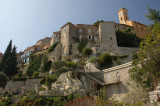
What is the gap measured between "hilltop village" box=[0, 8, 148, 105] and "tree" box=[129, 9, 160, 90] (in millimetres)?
2664

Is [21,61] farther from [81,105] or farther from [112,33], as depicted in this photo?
[81,105]

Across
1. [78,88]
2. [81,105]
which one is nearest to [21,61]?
[78,88]

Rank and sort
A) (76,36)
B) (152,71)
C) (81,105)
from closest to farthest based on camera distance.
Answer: (81,105), (152,71), (76,36)

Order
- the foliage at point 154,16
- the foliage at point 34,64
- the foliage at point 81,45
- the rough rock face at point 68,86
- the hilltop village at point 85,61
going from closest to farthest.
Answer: the rough rock face at point 68,86 → the hilltop village at point 85,61 → the foliage at point 154,16 → the foliage at point 81,45 → the foliage at point 34,64

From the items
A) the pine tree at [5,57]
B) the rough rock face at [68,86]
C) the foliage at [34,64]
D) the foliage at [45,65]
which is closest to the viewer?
the rough rock face at [68,86]

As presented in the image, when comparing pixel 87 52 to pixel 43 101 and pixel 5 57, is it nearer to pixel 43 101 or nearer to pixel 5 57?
pixel 43 101

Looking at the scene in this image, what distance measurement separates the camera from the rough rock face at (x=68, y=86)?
73.2 ft

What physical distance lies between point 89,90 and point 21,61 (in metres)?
40.6

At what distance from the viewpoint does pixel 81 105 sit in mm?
13602

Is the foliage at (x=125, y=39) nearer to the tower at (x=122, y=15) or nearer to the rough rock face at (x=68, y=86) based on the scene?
the rough rock face at (x=68, y=86)

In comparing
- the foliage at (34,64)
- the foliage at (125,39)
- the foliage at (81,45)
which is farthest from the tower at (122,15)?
the foliage at (34,64)

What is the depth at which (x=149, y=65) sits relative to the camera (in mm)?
16609

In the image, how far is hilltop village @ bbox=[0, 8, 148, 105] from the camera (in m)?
23.0

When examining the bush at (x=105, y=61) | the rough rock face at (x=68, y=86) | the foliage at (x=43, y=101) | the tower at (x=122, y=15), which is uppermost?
the tower at (x=122, y=15)
